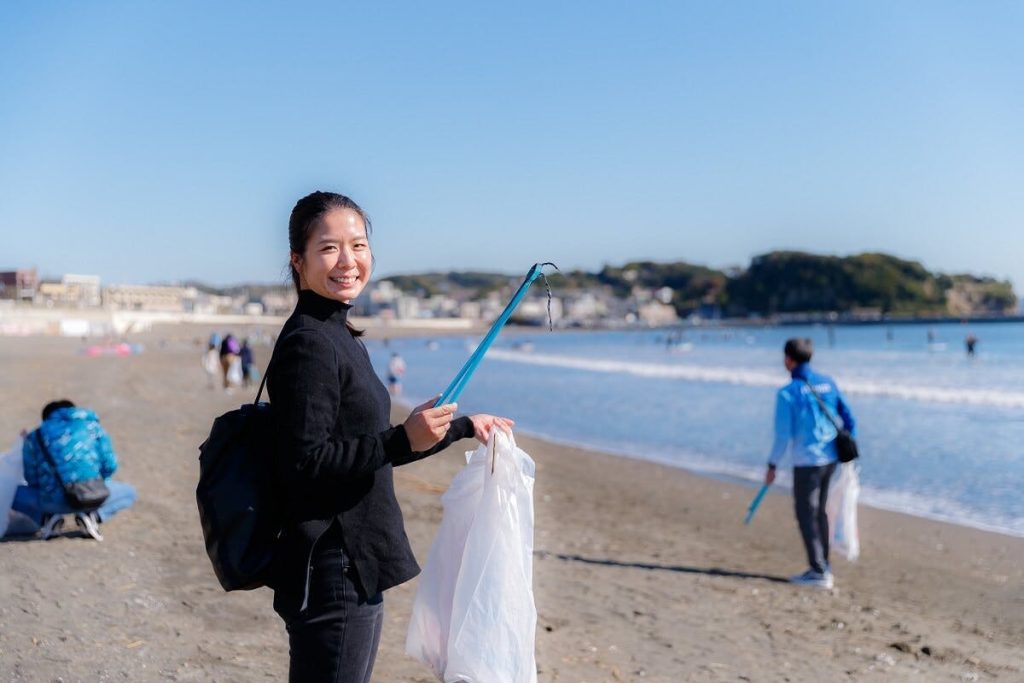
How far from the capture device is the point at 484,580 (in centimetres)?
222

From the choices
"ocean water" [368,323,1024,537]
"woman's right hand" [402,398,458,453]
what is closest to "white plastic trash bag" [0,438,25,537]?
"woman's right hand" [402,398,458,453]

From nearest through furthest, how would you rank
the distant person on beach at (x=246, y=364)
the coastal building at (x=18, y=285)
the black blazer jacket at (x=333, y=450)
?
the black blazer jacket at (x=333, y=450), the distant person on beach at (x=246, y=364), the coastal building at (x=18, y=285)

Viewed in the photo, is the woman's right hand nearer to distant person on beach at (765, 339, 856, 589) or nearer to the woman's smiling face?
the woman's smiling face

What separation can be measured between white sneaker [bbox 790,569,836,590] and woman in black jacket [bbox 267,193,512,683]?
4.97 meters

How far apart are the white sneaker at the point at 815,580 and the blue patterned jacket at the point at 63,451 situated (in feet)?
16.8

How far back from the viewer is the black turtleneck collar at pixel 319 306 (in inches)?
80.8

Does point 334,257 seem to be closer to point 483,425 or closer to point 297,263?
Result: point 297,263

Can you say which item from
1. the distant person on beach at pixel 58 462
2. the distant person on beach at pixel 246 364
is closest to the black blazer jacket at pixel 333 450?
the distant person on beach at pixel 58 462

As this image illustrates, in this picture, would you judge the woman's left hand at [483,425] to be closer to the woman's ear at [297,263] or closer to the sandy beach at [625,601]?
the woman's ear at [297,263]

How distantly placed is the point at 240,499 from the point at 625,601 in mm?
4251

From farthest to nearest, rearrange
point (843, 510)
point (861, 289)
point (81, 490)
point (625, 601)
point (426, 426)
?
point (861, 289)
point (843, 510)
point (81, 490)
point (625, 601)
point (426, 426)

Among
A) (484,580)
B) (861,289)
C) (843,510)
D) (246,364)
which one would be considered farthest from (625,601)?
(861,289)

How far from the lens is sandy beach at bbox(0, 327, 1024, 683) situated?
425 cm

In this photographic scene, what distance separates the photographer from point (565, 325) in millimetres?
194625
